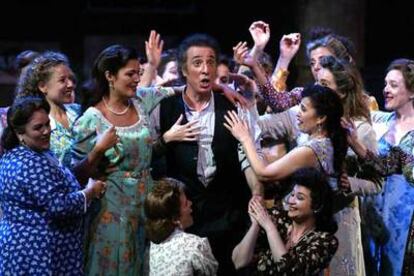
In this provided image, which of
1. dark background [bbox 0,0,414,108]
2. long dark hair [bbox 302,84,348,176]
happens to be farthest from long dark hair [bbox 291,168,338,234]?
dark background [bbox 0,0,414,108]

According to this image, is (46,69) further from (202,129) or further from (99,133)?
(202,129)

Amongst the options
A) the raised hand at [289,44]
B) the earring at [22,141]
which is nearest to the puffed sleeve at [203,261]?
the earring at [22,141]

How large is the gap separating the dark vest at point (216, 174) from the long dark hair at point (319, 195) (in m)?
0.48

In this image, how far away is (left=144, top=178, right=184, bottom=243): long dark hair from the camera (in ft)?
11.3

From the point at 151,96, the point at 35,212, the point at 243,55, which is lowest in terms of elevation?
the point at 35,212

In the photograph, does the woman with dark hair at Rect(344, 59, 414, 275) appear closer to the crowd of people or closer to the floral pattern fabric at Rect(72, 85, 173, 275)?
the crowd of people

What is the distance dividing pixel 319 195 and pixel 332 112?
410 millimetres

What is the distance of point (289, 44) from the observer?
15.4ft

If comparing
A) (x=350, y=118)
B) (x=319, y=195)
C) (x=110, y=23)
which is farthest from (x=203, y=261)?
(x=110, y=23)

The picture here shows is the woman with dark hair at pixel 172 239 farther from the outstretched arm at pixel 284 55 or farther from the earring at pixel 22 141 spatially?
the outstretched arm at pixel 284 55

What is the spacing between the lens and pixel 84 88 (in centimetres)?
407

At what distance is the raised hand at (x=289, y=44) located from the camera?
4664 mm

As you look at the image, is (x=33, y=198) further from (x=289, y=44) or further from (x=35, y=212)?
(x=289, y=44)

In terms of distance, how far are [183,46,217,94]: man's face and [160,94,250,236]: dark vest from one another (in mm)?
116
